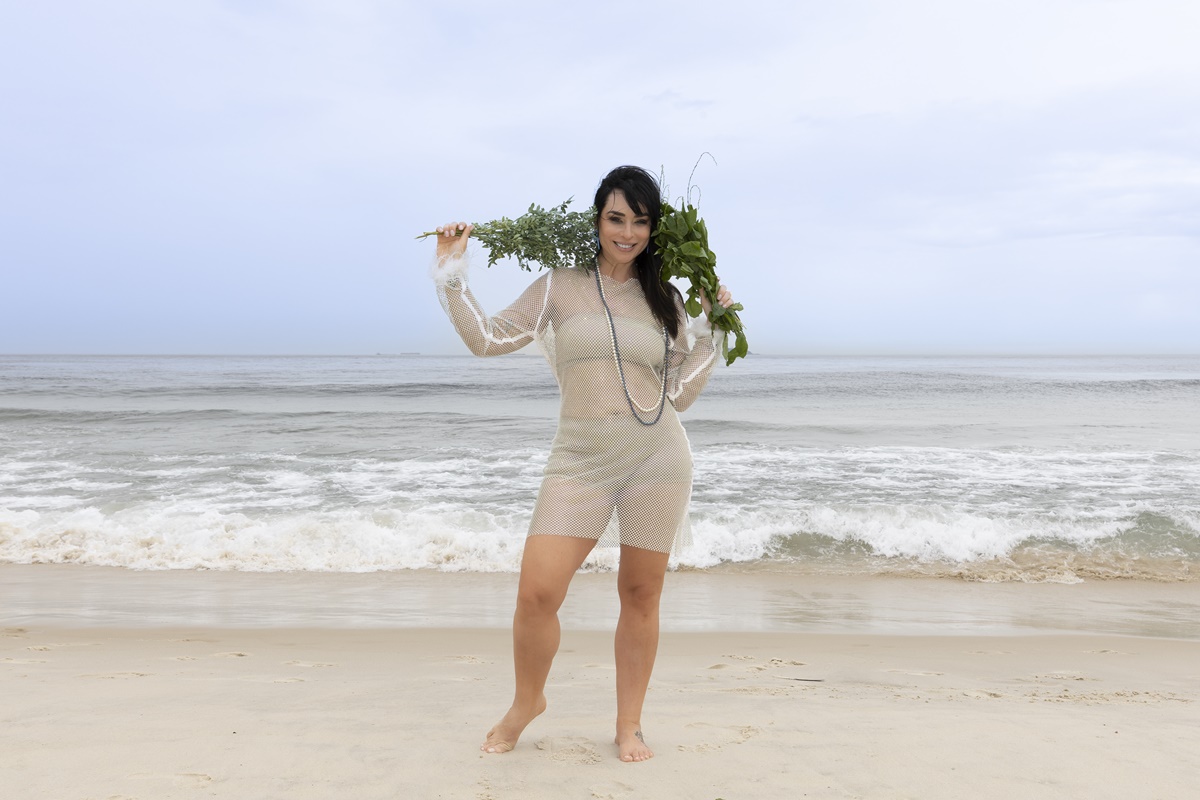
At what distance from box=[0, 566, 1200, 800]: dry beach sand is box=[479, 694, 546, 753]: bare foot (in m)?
0.05

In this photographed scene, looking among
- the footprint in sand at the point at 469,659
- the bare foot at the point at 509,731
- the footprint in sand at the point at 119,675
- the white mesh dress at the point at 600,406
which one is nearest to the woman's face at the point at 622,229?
the white mesh dress at the point at 600,406

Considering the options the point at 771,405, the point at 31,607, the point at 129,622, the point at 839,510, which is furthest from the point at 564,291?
the point at 771,405

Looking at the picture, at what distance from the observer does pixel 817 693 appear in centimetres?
381

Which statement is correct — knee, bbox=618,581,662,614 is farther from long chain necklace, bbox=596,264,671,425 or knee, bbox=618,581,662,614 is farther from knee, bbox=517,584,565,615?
long chain necklace, bbox=596,264,671,425

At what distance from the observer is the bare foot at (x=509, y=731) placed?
9.16 feet

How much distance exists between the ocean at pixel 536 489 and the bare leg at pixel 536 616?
1.65m

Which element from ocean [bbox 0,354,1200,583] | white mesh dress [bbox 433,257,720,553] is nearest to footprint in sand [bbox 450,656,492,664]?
ocean [bbox 0,354,1200,583]

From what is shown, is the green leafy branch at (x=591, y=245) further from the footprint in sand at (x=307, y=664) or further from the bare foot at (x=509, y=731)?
the footprint in sand at (x=307, y=664)

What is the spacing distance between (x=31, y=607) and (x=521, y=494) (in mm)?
4996

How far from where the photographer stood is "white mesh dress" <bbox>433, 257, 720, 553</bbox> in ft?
8.86

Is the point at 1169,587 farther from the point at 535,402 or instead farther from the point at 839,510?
the point at 535,402

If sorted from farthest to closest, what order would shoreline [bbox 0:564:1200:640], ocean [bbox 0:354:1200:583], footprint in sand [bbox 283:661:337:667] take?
ocean [bbox 0:354:1200:583] < shoreline [bbox 0:564:1200:640] < footprint in sand [bbox 283:661:337:667]

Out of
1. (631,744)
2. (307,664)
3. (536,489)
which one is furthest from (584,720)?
(536,489)

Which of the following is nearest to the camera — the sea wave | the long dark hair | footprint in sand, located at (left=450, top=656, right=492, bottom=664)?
the long dark hair
